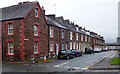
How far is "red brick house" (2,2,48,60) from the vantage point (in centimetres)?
2409

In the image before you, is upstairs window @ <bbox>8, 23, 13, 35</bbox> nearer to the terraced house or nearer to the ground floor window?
the terraced house

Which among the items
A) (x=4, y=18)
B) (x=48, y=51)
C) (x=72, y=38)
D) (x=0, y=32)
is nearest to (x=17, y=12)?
(x=4, y=18)

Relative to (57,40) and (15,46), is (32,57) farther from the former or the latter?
(57,40)

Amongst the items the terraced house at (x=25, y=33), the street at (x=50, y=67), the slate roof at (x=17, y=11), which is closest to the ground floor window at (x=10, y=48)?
the terraced house at (x=25, y=33)

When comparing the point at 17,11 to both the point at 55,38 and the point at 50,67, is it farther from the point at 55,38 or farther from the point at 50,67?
the point at 50,67

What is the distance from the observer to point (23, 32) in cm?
2392

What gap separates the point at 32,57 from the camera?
84.1 feet

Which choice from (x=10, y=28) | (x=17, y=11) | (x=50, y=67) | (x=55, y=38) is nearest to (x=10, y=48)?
(x=10, y=28)

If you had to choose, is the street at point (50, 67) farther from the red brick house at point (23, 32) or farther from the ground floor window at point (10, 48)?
the ground floor window at point (10, 48)

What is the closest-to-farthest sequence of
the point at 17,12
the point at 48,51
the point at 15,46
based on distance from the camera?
1. the point at 15,46
2. the point at 17,12
3. the point at 48,51

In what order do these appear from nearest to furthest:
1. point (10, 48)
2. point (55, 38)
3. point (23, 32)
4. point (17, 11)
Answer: point (23, 32) → point (10, 48) → point (17, 11) → point (55, 38)

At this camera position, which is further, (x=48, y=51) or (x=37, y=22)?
(x=48, y=51)

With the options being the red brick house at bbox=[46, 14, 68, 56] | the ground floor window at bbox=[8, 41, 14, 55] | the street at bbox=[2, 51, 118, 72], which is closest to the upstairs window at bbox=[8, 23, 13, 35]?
the ground floor window at bbox=[8, 41, 14, 55]

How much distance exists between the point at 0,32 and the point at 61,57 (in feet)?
34.8
